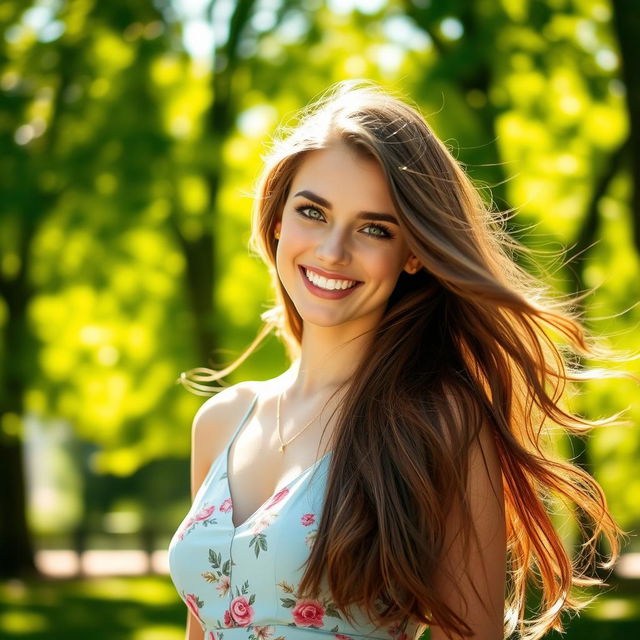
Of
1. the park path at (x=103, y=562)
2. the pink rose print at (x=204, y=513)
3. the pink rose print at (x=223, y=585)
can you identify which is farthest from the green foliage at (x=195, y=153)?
the pink rose print at (x=223, y=585)

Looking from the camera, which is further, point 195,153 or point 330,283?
point 195,153

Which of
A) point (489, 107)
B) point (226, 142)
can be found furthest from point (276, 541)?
point (226, 142)

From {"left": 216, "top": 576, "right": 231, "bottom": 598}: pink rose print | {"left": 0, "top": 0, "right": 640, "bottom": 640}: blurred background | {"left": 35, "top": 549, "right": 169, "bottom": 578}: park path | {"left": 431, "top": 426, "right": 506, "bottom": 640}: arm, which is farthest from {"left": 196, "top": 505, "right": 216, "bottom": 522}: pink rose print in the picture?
{"left": 35, "top": 549, "right": 169, "bottom": 578}: park path

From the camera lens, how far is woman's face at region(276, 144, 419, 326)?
3.11 m

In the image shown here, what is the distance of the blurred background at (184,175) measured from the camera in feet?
39.0

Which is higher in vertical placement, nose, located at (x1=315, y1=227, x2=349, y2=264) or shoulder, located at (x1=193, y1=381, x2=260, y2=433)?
nose, located at (x1=315, y1=227, x2=349, y2=264)

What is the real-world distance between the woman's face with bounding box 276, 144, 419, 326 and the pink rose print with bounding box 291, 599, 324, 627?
79cm

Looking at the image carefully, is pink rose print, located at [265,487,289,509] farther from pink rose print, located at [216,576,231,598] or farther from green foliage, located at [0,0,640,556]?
green foliage, located at [0,0,640,556]

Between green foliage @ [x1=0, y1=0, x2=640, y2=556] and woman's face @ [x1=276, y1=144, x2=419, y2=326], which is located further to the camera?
green foliage @ [x1=0, y1=0, x2=640, y2=556]

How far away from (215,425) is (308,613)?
33.6 inches

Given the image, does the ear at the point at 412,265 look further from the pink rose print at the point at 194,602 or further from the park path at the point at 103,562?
the park path at the point at 103,562

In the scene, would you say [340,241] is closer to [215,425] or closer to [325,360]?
[325,360]

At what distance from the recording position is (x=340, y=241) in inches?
123

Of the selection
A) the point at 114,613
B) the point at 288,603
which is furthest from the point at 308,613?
the point at 114,613
